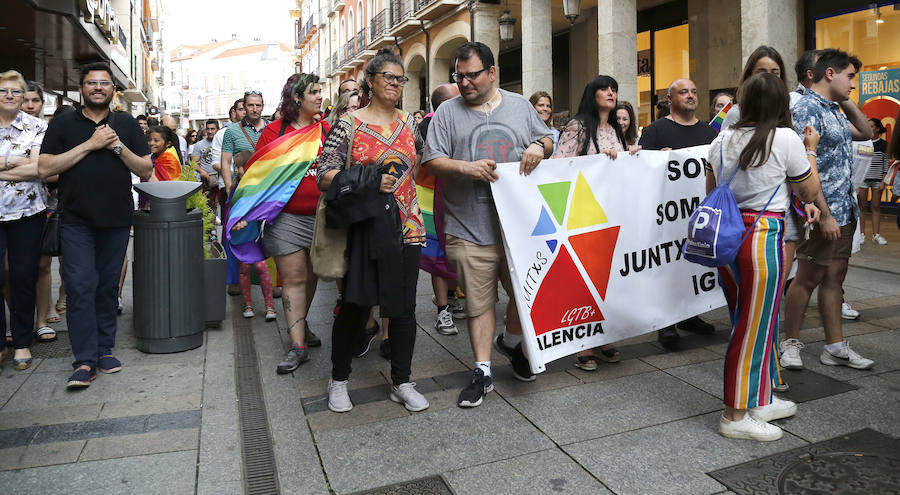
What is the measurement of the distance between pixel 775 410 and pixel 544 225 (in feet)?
5.34

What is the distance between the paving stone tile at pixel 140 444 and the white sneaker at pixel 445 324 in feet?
8.14

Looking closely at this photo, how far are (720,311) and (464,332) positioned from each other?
2366 mm

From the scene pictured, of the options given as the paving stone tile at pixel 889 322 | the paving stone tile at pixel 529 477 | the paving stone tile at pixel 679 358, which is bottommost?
the paving stone tile at pixel 529 477

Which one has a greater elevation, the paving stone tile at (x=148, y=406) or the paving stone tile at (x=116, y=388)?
the paving stone tile at (x=116, y=388)

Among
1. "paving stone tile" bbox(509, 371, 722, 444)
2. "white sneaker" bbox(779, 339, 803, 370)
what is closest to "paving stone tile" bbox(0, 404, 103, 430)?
"paving stone tile" bbox(509, 371, 722, 444)

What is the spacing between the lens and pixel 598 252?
4.69 m

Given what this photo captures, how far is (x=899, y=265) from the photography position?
8.54 metres

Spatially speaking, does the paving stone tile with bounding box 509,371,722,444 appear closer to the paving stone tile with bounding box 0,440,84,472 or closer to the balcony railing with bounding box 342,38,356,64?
the paving stone tile with bounding box 0,440,84,472

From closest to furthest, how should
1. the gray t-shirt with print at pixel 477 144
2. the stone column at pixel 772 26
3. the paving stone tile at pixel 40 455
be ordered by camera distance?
1. the paving stone tile at pixel 40 455
2. the gray t-shirt with print at pixel 477 144
3. the stone column at pixel 772 26

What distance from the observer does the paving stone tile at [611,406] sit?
386 cm

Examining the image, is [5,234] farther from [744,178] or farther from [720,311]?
[720,311]

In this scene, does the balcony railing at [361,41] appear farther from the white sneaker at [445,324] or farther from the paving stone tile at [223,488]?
the paving stone tile at [223,488]

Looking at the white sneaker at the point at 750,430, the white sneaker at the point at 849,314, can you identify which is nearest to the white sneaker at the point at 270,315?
the white sneaker at the point at 750,430

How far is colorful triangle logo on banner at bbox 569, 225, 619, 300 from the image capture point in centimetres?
461
